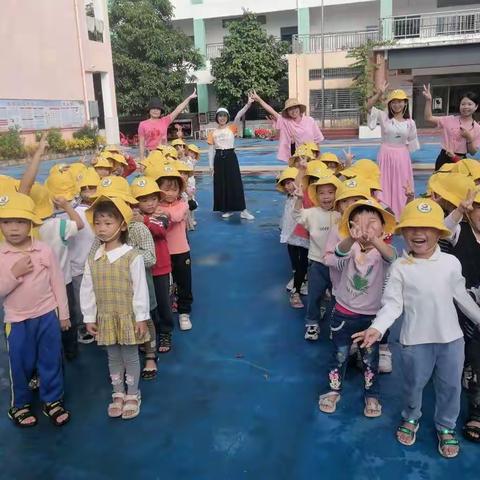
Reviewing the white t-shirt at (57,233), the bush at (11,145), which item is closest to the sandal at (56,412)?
the white t-shirt at (57,233)

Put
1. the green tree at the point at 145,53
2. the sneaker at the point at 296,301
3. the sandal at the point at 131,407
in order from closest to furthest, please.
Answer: the sandal at the point at 131,407 → the sneaker at the point at 296,301 → the green tree at the point at 145,53

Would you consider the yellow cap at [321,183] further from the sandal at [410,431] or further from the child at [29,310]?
the child at [29,310]

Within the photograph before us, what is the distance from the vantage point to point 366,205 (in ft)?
8.18

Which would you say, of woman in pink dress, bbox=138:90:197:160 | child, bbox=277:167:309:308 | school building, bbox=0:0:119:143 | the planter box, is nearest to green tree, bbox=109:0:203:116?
school building, bbox=0:0:119:143

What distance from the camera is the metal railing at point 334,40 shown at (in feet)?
75.9

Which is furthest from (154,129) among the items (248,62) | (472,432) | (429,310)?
(248,62)

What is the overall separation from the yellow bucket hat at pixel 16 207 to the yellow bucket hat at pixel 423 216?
1.68m

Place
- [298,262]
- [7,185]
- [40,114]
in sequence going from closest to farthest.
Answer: [7,185] < [298,262] < [40,114]

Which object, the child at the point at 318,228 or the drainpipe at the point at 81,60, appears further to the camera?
the drainpipe at the point at 81,60

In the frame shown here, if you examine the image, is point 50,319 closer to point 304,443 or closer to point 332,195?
point 304,443

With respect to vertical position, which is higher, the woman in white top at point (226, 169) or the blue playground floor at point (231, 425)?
the woman in white top at point (226, 169)

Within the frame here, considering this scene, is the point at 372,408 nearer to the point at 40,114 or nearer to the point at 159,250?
the point at 159,250

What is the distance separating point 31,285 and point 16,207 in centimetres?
39

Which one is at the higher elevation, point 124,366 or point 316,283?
point 316,283
